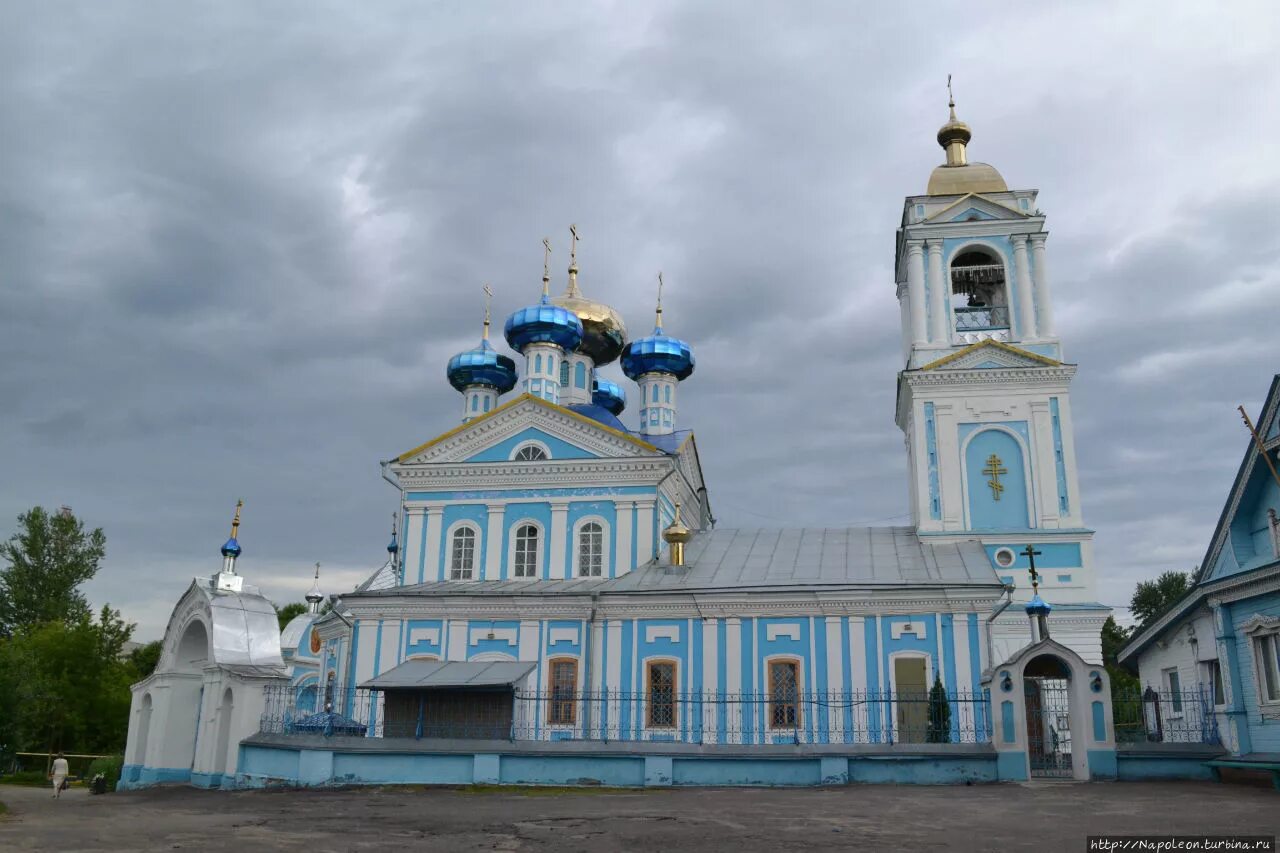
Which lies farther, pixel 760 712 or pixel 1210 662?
pixel 760 712

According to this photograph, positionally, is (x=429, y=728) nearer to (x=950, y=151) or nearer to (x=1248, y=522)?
(x=1248, y=522)

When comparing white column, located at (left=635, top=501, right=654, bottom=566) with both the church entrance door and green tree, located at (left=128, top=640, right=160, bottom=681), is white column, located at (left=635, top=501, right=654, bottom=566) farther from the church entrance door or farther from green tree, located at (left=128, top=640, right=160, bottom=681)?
green tree, located at (left=128, top=640, right=160, bottom=681)

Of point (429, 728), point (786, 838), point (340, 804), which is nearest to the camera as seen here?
point (786, 838)

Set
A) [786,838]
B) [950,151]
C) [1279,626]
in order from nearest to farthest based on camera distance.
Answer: [786,838], [1279,626], [950,151]

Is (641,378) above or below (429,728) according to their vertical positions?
above

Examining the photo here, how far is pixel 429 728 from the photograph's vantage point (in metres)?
17.2

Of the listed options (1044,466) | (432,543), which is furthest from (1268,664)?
(432,543)

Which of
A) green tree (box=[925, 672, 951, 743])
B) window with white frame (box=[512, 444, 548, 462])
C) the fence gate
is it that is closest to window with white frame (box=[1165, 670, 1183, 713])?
the fence gate

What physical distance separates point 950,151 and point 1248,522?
1442cm

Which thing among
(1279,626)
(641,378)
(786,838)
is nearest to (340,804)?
(786,838)

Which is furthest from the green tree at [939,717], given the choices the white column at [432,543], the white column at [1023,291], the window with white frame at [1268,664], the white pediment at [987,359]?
the white column at [432,543]

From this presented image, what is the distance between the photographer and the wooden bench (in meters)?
12.4

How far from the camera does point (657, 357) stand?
27.0 metres

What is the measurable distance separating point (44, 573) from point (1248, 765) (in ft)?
137
